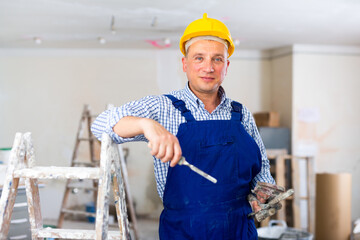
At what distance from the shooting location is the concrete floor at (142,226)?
549cm

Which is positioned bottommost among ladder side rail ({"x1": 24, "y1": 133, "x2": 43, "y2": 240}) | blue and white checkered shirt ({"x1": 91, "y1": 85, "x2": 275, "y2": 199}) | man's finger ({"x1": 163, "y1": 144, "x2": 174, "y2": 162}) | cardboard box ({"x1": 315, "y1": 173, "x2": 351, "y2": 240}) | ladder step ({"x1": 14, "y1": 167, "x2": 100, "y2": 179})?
cardboard box ({"x1": 315, "y1": 173, "x2": 351, "y2": 240})

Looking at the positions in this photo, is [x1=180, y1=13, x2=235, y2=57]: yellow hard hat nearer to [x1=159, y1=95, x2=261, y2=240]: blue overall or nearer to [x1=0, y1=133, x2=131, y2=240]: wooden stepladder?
[x1=159, y1=95, x2=261, y2=240]: blue overall

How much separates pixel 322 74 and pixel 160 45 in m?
2.48

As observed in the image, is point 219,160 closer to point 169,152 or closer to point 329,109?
point 169,152

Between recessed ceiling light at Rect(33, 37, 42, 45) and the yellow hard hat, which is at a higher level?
recessed ceiling light at Rect(33, 37, 42, 45)

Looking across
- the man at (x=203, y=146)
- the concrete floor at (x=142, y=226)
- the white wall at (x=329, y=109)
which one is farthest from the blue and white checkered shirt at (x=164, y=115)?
the white wall at (x=329, y=109)

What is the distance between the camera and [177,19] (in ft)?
14.9

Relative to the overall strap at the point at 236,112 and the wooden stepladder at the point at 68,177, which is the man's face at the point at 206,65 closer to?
the overall strap at the point at 236,112

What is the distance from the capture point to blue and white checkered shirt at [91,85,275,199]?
1.45 metres

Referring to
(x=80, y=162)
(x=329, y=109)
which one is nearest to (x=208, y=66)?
(x=80, y=162)

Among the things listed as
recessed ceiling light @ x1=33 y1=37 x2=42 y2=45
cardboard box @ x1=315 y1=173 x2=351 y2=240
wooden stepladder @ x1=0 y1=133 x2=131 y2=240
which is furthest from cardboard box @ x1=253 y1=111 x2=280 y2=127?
wooden stepladder @ x1=0 y1=133 x2=131 y2=240

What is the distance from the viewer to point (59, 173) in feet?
4.46

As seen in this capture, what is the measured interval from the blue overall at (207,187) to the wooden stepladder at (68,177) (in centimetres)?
21

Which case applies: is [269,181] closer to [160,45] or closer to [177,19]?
[177,19]
